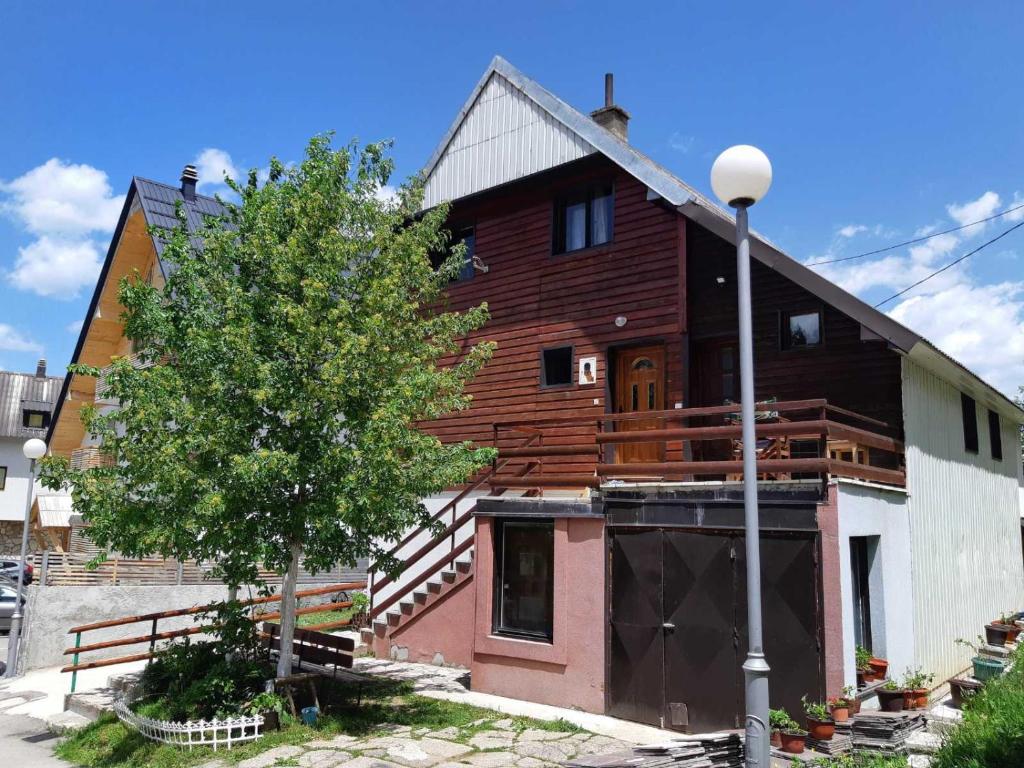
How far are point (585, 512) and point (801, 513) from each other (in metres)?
2.83

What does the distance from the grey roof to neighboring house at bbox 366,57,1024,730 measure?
117 feet

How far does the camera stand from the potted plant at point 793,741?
7953 mm

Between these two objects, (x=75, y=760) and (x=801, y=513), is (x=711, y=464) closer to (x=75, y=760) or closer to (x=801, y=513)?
(x=801, y=513)

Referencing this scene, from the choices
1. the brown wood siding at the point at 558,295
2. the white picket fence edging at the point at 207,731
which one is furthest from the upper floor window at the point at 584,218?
the white picket fence edging at the point at 207,731

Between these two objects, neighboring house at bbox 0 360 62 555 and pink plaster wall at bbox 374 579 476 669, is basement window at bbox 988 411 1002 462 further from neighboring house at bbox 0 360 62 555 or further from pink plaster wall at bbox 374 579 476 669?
neighboring house at bbox 0 360 62 555

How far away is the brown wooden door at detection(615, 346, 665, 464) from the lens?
13.6 meters

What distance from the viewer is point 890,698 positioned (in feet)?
29.0

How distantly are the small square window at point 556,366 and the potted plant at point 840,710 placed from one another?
7576 millimetres

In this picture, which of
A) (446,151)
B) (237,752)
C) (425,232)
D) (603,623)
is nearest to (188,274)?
(425,232)

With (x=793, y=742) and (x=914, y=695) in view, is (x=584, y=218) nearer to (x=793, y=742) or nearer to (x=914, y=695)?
(x=914, y=695)

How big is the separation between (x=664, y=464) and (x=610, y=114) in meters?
9.41

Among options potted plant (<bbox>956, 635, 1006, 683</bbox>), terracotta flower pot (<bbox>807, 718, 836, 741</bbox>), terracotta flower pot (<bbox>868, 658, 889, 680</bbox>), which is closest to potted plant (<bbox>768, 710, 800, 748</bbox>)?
terracotta flower pot (<bbox>807, 718, 836, 741</bbox>)

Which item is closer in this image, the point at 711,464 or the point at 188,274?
the point at 711,464

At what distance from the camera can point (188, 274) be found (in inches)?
418
